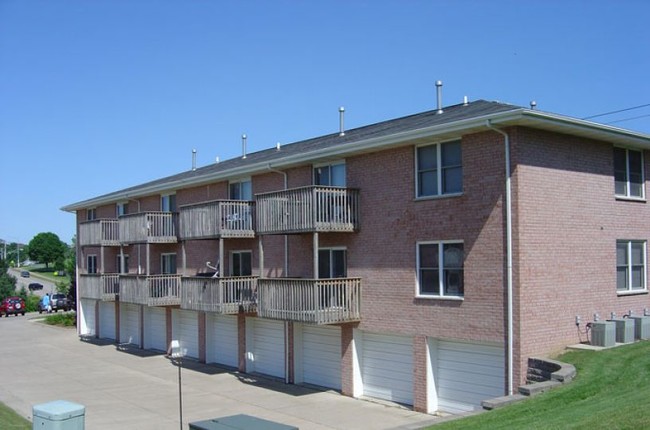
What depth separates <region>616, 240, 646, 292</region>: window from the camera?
1680 cm

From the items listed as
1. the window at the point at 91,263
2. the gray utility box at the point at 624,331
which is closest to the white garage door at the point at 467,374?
the gray utility box at the point at 624,331

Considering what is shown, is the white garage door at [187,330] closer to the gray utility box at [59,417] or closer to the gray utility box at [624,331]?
the gray utility box at [59,417]

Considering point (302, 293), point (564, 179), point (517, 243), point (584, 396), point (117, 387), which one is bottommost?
point (117, 387)

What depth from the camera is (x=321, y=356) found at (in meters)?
20.0

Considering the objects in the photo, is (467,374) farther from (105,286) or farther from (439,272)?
(105,286)

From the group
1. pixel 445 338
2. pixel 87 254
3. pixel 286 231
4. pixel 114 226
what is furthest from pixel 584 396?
pixel 87 254

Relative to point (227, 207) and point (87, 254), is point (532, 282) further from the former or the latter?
point (87, 254)

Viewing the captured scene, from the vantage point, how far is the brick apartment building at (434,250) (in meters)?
14.2

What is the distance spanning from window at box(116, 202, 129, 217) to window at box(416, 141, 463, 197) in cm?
1998

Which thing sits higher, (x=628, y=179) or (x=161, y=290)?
(x=628, y=179)

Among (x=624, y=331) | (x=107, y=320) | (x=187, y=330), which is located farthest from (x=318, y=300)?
(x=107, y=320)

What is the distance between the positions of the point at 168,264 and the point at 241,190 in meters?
6.96

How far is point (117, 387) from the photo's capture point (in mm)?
20875

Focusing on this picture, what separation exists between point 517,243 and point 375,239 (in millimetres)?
4529
